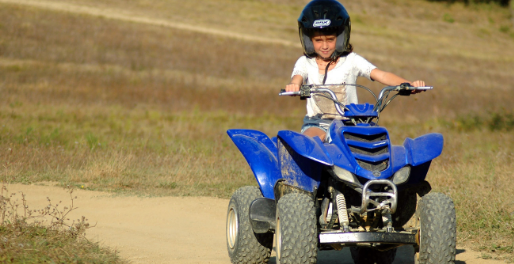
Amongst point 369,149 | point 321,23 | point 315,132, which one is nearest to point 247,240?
point 315,132

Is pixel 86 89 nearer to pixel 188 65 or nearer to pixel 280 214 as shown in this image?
pixel 188 65

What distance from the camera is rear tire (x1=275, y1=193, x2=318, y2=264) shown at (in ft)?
13.5

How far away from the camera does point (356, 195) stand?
455 centimetres

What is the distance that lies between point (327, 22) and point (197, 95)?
16.6 meters

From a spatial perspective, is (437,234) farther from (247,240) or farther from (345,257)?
(345,257)

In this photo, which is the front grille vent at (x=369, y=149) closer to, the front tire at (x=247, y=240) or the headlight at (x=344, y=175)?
the headlight at (x=344, y=175)

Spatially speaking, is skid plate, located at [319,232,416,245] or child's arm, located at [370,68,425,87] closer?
skid plate, located at [319,232,416,245]

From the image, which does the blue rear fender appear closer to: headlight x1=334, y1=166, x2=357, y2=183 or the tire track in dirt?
headlight x1=334, y1=166, x2=357, y2=183

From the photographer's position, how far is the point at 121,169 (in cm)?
978

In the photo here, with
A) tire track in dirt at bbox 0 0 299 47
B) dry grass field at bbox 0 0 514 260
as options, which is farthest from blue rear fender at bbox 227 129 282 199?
tire track in dirt at bbox 0 0 299 47

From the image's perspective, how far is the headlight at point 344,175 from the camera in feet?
13.5

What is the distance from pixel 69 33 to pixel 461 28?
3241 centimetres

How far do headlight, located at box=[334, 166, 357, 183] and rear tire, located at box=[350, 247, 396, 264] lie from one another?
5.82ft

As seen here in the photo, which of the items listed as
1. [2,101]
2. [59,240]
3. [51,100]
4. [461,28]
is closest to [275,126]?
[51,100]
